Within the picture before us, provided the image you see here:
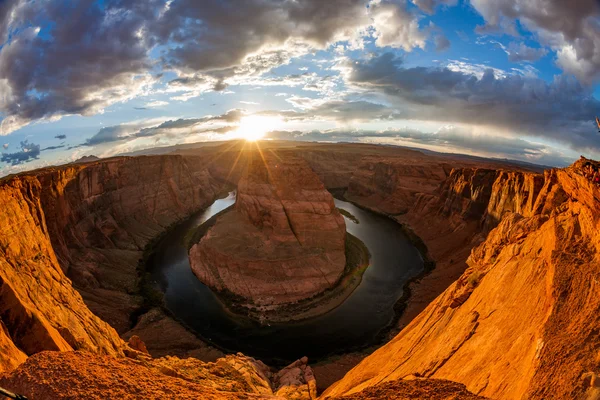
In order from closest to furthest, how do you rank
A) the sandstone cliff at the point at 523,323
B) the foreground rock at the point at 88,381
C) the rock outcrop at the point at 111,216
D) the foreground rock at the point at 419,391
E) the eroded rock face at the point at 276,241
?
1. the foreground rock at the point at 419,391
2. the foreground rock at the point at 88,381
3. the sandstone cliff at the point at 523,323
4. the rock outcrop at the point at 111,216
5. the eroded rock face at the point at 276,241

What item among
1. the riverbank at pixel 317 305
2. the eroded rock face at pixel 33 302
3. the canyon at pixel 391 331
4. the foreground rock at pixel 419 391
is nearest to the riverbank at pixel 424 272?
the canyon at pixel 391 331

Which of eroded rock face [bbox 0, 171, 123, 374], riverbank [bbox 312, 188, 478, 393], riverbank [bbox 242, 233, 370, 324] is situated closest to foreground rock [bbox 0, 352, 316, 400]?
eroded rock face [bbox 0, 171, 123, 374]

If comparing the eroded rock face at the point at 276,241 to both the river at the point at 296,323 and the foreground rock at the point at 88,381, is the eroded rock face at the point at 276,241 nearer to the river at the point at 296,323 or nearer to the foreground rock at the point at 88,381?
the river at the point at 296,323

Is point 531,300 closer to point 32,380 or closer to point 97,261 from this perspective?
point 32,380

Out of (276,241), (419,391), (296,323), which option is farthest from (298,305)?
(419,391)

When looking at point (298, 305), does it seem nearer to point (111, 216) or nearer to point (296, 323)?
point (296, 323)

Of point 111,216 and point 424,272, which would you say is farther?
point 111,216

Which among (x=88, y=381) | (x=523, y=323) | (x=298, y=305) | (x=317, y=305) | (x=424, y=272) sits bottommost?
(x=424, y=272)
